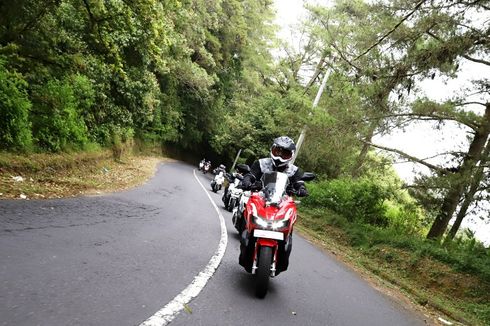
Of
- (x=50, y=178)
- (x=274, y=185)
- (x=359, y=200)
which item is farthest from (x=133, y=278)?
(x=359, y=200)

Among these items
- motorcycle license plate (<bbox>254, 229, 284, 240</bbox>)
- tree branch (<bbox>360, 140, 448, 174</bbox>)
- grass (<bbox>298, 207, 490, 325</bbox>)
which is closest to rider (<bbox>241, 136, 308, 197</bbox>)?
motorcycle license plate (<bbox>254, 229, 284, 240</bbox>)

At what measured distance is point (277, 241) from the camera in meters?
5.46

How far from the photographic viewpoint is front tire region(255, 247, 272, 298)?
525cm

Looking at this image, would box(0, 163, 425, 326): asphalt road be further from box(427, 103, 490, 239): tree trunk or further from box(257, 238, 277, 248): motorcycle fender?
box(427, 103, 490, 239): tree trunk

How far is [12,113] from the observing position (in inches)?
374

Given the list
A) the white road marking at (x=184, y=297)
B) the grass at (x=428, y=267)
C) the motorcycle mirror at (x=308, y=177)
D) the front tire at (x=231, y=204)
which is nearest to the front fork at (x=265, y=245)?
the white road marking at (x=184, y=297)

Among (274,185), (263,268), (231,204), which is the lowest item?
(231,204)

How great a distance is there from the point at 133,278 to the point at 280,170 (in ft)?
8.64

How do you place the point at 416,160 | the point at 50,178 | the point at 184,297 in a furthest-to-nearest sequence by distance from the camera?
the point at 416,160 < the point at 50,178 < the point at 184,297

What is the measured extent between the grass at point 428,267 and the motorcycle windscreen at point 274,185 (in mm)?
5102

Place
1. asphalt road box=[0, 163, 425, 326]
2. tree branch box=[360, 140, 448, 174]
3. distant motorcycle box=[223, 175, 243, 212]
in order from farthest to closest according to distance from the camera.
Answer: distant motorcycle box=[223, 175, 243, 212] → tree branch box=[360, 140, 448, 174] → asphalt road box=[0, 163, 425, 326]

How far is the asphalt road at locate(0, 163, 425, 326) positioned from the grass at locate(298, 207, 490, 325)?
173 centimetres

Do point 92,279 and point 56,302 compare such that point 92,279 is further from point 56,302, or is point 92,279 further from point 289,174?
point 289,174

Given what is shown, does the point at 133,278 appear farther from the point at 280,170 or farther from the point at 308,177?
the point at 308,177
